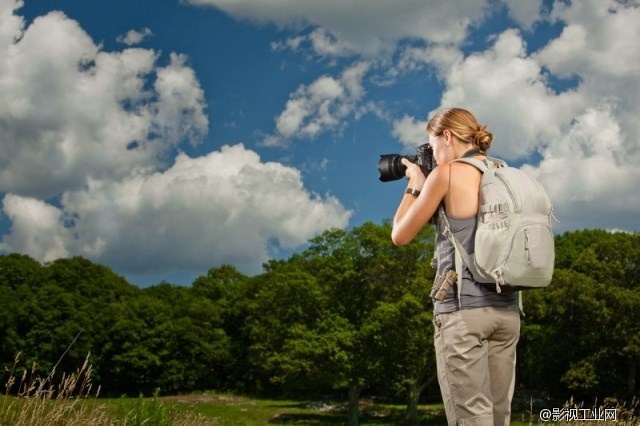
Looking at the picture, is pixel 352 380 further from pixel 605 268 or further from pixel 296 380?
pixel 605 268

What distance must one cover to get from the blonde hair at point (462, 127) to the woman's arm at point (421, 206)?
27 centimetres

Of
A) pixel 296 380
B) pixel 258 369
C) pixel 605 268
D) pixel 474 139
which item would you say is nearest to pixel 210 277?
pixel 258 369

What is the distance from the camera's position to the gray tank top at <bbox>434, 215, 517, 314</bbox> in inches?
150

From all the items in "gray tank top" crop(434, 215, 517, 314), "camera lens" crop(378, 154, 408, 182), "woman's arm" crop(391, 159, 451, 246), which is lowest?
"gray tank top" crop(434, 215, 517, 314)

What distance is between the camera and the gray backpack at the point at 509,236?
3773 millimetres

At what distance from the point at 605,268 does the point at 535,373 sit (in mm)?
7621

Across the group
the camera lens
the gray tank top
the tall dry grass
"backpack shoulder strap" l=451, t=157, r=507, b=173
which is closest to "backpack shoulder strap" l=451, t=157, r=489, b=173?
"backpack shoulder strap" l=451, t=157, r=507, b=173

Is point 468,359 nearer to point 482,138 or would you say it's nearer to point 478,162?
point 478,162

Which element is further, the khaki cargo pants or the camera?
the camera

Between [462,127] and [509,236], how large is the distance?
705 millimetres

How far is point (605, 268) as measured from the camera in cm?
4281

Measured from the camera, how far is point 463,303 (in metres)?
3.79

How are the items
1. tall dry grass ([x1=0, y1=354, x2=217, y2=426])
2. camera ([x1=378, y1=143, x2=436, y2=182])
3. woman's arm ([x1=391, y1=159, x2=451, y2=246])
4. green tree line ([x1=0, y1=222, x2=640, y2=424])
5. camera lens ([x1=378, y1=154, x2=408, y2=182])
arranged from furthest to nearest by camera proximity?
green tree line ([x1=0, y1=222, x2=640, y2=424]), tall dry grass ([x1=0, y1=354, x2=217, y2=426]), camera lens ([x1=378, y1=154, x2=408, y2=182]), camera ([x1=378, y1=143, x2=436, y2=182]), woman's arm ([x1=391, y1=159, x2=451, y2=246])

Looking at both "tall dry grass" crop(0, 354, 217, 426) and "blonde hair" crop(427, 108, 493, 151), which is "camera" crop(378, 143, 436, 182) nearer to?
"blonde hair" crop(427, 108, 493, 151)
